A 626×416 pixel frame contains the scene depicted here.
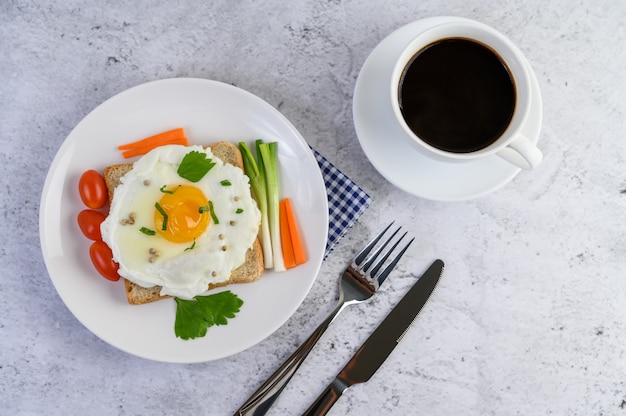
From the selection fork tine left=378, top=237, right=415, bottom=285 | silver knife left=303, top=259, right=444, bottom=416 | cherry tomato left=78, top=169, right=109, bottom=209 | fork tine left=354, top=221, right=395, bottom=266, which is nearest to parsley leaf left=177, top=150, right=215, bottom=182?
cherry tomato left=78, top=169, right=109, bottom=209

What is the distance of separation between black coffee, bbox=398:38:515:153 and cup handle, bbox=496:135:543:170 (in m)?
0.09

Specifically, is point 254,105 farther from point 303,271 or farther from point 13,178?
point 13,178

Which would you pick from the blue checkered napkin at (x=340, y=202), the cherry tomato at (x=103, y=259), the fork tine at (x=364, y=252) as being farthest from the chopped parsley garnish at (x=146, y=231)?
the fork tine at (x=364, y=252)

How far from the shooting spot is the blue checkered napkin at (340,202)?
98.2 inches

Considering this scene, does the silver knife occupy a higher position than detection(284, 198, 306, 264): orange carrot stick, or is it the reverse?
detection(284, 198, 306, 264): orange carrot stick

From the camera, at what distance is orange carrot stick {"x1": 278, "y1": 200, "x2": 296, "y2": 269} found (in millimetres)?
2412

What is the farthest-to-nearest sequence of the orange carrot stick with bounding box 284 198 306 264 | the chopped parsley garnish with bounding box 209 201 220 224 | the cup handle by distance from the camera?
the orange carrot stick with bounding box 284 198 306 264 → the chopped parsley garnish with bounding box 209 201 220 224 → the cup handle

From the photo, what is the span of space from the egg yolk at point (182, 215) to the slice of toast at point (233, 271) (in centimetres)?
23

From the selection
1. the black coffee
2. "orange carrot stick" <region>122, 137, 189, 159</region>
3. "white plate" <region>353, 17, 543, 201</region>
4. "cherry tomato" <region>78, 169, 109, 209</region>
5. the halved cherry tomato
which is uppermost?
the black coffee

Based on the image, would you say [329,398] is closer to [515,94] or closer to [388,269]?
[388,269]

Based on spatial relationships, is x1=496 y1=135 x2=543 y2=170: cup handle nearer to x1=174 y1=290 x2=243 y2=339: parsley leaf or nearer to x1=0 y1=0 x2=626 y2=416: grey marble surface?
x1=0 y1=0 x2=626 y2=416: grey marble surface

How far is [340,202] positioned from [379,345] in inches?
24.7

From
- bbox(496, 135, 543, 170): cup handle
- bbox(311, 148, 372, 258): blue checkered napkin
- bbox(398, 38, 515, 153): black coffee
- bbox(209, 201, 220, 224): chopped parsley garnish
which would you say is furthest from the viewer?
bbox(311, 148, 372, 258): blue checkered napkin

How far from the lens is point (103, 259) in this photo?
7.63 ft
